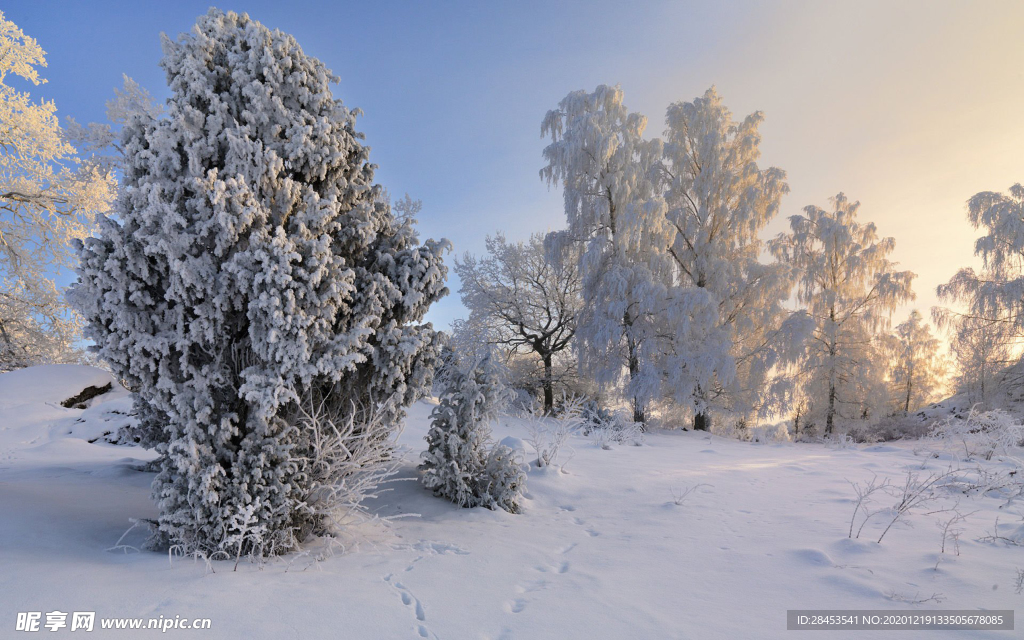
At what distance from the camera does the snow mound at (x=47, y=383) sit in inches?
331

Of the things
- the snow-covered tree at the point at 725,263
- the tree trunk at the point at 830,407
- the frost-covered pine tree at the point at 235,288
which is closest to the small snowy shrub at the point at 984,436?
the snow-covered tree at the point at 725,263

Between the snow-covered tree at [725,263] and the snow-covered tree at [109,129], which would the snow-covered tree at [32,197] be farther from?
the snow-covered tree at [725,263]

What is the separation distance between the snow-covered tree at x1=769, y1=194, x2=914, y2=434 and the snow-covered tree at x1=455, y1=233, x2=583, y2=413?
24.1 feet

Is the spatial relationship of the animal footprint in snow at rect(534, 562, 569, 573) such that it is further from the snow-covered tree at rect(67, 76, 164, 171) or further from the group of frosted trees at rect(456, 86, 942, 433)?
the group of frosted trees at rect(456, 86, 942, 433)

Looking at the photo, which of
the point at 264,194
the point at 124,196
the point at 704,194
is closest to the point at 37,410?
the point at 124,196

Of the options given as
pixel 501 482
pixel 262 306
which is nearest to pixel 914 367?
pixel 501 482

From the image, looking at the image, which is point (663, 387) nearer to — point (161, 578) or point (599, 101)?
point (599, 101)

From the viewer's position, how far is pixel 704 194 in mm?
14531

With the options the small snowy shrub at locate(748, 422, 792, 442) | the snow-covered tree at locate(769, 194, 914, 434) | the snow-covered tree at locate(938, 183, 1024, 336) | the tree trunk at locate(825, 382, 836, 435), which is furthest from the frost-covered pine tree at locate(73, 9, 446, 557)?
the snow-covered tree at locate(938, 183, 1024, 336)

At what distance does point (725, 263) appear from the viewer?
45.4 ft

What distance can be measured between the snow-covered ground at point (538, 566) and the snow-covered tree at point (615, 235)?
24.5 feet

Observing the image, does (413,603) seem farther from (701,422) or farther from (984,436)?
(701,422)

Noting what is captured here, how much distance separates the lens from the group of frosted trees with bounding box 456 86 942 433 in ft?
44.1

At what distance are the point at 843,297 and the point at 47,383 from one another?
20.5 m
